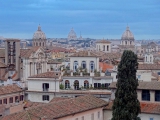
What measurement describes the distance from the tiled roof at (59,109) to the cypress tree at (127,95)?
9.53 ft

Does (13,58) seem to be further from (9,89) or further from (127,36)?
(127,36)

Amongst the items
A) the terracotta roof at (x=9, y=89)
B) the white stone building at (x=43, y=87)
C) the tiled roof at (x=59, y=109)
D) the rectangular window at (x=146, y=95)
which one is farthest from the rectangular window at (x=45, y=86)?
the rectangular window at (x=146, y=95)

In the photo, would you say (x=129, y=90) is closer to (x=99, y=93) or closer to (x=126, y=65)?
(x=126, y=65)

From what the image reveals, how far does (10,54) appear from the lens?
58.9 meters

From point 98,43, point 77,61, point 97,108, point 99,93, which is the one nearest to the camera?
point 97,108

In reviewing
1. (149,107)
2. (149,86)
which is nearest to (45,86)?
(149,86)

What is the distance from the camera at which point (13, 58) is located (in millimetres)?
58844

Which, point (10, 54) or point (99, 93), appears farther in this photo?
point (10, 54)

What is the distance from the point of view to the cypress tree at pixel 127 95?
31.3 m

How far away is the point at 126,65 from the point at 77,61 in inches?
790

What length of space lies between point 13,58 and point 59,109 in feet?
93.1

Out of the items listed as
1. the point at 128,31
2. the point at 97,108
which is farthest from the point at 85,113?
the point at 128,31

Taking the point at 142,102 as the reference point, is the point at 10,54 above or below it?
above

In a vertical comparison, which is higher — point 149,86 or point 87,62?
point 87,62
